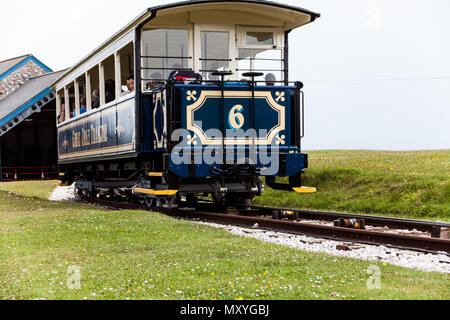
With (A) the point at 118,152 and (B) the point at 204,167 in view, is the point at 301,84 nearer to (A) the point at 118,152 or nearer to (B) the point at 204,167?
(B) the point at 204,167

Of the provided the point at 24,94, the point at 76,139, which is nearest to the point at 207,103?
the point at 76,139

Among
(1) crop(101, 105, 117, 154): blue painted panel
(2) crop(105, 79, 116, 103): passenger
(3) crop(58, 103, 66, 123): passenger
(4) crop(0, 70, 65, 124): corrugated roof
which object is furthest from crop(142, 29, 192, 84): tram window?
(4) crop(0, 70, 65, 124): corrugated roof

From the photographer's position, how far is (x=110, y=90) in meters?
14.3

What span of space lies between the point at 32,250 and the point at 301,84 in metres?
6.01

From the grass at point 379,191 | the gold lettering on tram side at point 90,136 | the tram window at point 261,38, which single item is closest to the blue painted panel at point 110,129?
the gold lettering on tram side at point 90,136

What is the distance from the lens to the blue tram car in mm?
10867

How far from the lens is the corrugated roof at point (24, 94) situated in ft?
96.7

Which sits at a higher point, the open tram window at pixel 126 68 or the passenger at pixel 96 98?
the open tram window at pixel 126 68

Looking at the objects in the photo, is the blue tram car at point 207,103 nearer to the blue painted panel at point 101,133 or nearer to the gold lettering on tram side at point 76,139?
the blue painted panel at point 101,133

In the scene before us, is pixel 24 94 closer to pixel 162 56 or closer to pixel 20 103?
pixel 20 103

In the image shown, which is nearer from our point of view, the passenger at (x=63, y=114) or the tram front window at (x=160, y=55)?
the tram front window at (x=160, y=55)

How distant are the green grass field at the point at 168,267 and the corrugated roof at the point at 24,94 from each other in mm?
19868

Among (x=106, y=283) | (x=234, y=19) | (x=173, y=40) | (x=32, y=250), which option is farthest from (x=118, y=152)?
(x=106, y=283)

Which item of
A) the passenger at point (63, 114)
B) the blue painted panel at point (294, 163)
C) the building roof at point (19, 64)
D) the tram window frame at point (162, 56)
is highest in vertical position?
the building roof at point (19, 64)
